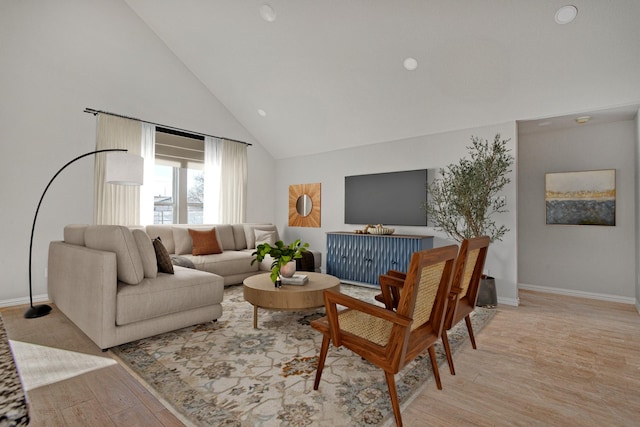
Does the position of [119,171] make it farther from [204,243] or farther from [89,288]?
[204,243]

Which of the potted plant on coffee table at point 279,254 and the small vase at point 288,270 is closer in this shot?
the potted plant on coffee table at point 279,254

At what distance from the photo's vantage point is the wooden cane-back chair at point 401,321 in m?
1.52

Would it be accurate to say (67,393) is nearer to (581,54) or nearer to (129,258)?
(129,258)

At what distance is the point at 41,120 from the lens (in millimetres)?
3951

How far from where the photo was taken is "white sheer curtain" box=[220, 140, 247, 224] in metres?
5.86

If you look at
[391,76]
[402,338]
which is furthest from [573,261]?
[402,338]

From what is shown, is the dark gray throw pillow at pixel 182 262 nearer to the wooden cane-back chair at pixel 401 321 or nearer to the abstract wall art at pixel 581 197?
the wooden cane-back chair at pixel 401 321

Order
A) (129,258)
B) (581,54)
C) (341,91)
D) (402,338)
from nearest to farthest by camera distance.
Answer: (402,338)
(129,258)
(581,54)
(341,91)

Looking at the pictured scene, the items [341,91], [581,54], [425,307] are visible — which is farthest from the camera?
[341,91]

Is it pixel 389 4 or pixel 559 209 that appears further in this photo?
pixel 559 209

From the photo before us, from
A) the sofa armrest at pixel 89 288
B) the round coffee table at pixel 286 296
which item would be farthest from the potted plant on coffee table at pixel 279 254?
the sofa armrest at pixel 89 288

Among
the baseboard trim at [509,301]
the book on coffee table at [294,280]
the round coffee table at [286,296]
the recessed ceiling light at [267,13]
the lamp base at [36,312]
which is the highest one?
the recessed ceiling light at [267,13]

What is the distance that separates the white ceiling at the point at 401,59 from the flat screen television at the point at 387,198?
2.13ft

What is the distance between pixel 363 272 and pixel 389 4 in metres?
3.36
